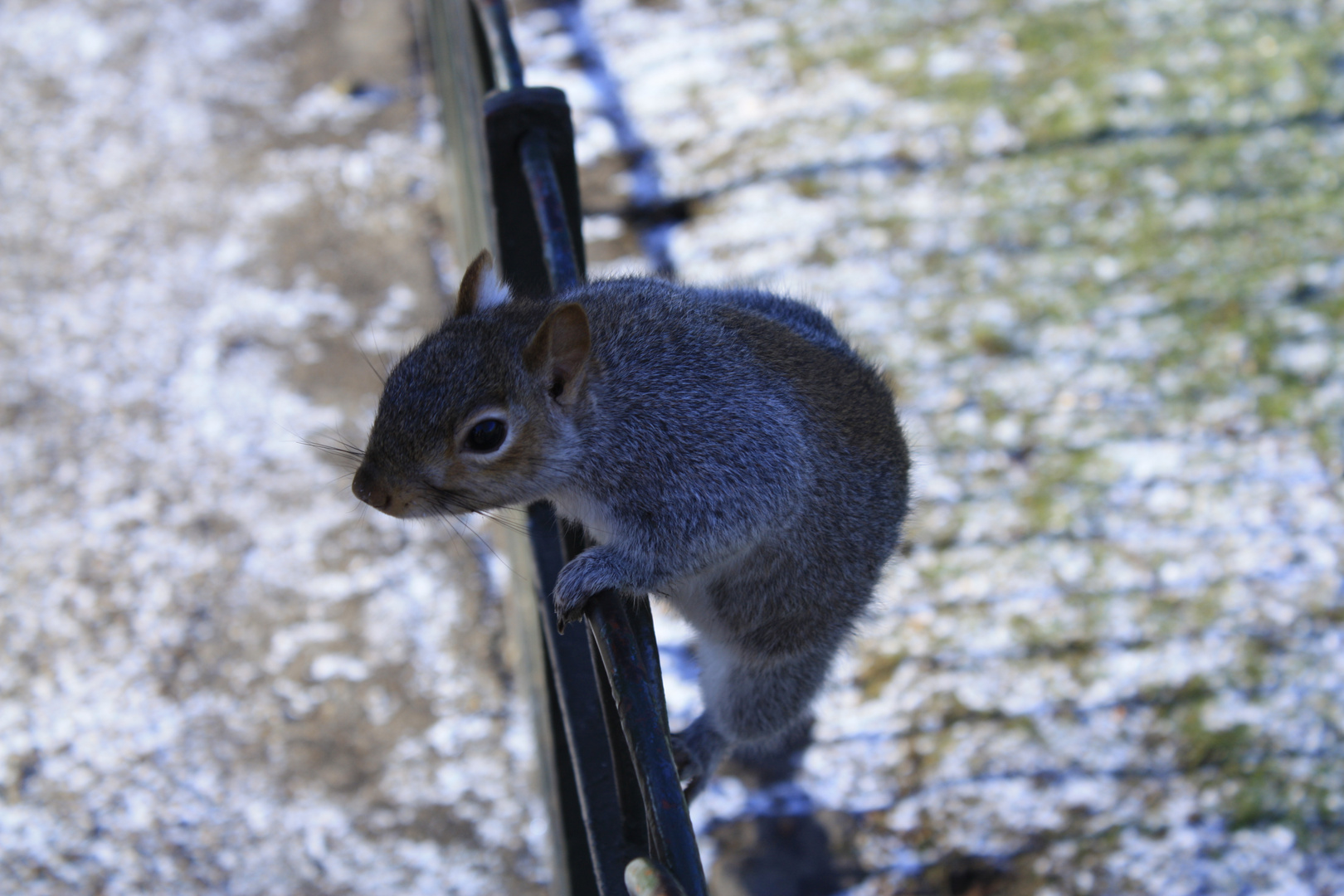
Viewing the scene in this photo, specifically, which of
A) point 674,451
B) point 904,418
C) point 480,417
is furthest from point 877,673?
point 480,417

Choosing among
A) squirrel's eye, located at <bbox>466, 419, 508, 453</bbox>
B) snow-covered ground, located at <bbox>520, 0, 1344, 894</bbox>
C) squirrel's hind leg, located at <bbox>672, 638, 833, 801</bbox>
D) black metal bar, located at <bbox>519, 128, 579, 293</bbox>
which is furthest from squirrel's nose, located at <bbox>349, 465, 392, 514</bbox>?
snow-covered ground, located at <bbox>520, 0, 1344, 894</bbox>

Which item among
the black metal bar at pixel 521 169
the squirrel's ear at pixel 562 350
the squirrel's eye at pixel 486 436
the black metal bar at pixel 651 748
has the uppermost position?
the black metal bar at pixel 521 169

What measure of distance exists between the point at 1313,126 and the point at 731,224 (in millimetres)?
2085

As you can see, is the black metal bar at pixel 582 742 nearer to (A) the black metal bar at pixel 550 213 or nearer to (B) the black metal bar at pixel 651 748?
(B) the black metal bar at pixel 651 748

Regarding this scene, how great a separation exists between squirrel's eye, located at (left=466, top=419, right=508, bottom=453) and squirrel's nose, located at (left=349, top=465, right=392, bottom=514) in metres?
0.12

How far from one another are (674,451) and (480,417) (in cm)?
30

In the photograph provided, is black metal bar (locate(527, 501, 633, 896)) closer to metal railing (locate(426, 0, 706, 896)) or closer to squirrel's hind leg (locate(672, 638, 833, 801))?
metal railing (locate(426, 0, 706, 896))

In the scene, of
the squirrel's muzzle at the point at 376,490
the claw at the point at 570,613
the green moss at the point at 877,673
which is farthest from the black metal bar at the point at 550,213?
the green moss at the point at 877,673

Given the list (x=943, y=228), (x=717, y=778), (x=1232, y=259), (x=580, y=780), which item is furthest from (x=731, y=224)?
(x=580, y=780)

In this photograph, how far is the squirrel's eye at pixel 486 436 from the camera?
55.2 inches

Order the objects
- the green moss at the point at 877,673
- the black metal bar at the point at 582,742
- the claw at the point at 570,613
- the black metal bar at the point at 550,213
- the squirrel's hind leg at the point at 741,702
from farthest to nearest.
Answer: the green moss at the point at 877,673
the squirrel's hind leg at the point at 741,702
the black metal bar at the point at 550,213
the black metal bar at the point at 582,742
the claw at the point at 570,613

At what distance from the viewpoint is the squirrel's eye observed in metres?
1.40

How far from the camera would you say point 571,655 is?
1.74 metres

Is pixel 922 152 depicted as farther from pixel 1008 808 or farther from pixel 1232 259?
pixel 1008 808
